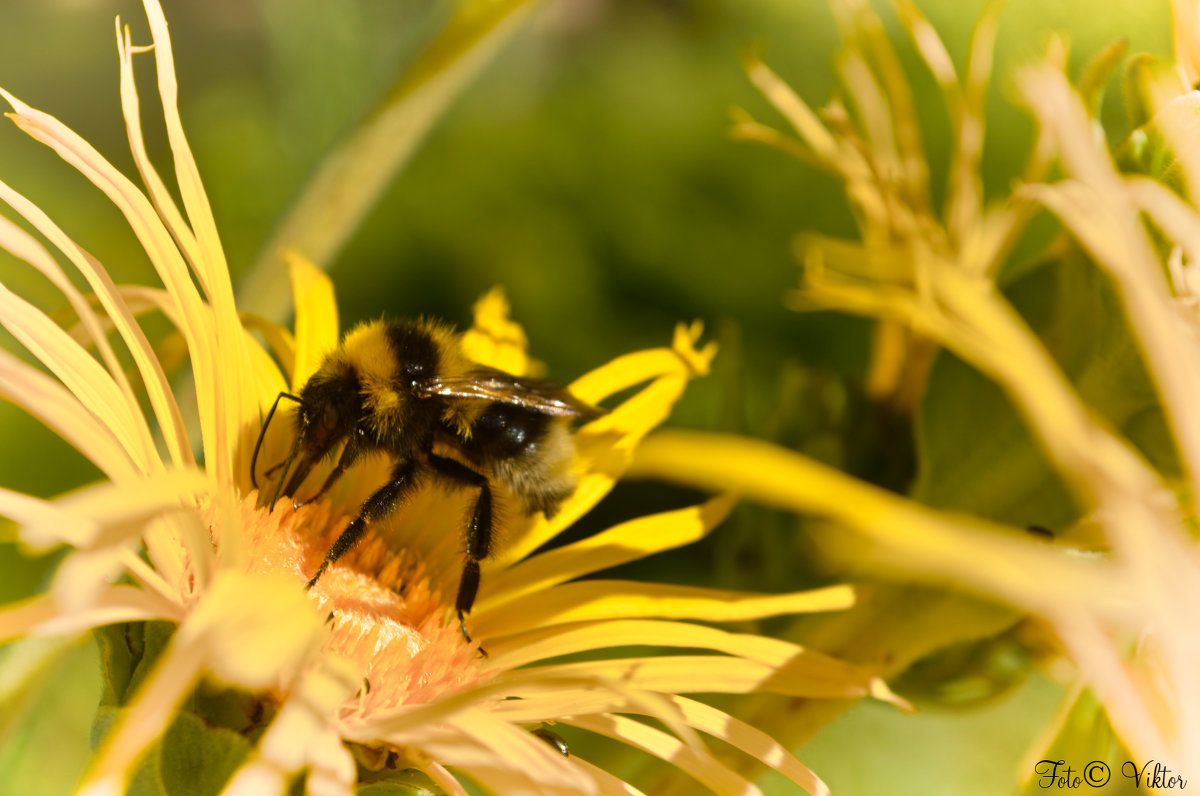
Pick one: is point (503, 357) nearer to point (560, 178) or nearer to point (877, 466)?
point (877, 466)

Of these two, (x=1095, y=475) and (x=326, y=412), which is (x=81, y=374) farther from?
(x=1095, y=475)

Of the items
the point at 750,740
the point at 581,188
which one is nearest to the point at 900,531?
the point at 750,740

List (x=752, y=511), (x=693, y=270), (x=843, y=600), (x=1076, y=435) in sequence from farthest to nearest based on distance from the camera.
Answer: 1. (x=693, y=270)
2. (x=752, y=511)
3. (x=843, y=600)
4. (x=1076, y=435)

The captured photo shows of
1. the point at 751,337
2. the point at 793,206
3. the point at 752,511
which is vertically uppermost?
the point at 793,206

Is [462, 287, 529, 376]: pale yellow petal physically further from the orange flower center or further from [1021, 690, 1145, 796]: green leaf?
[1021, 690, 1145, 796]: green leaf

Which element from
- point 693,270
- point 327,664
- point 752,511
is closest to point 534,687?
point 327,664

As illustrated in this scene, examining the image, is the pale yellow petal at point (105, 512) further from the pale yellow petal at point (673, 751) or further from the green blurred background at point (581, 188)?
the green blurred background at point (581, 188)

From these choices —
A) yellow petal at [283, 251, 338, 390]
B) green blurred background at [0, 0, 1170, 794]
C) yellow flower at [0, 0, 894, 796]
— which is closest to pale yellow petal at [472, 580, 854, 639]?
yellow flower at [0, 0, 894, 796]

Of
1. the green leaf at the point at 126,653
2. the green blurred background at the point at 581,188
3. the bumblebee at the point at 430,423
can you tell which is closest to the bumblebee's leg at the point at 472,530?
the bumblebee at the point at 430,423
